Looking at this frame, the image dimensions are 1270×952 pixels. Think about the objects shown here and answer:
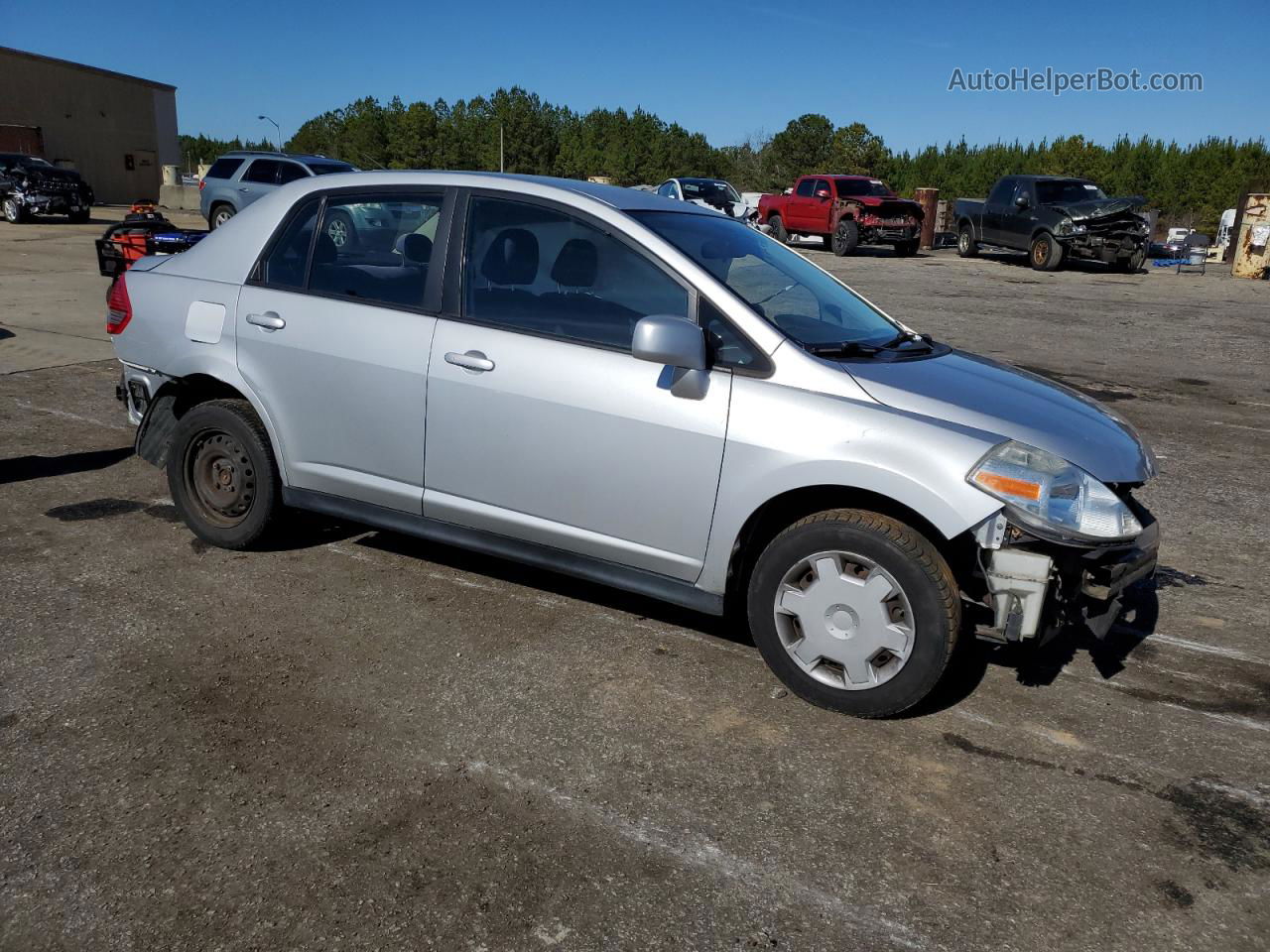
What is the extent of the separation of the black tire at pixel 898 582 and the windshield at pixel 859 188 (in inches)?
977

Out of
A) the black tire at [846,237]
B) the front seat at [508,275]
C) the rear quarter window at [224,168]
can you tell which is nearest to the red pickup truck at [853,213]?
the black tire at [846,237]

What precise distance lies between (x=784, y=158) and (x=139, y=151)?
56632mm

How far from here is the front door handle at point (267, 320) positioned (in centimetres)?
439

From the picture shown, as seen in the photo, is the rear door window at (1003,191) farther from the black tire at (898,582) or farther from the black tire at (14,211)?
the black tire at (14,211)

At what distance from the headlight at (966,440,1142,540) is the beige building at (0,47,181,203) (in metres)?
46.4

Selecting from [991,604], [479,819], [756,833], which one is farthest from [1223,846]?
[479,819]

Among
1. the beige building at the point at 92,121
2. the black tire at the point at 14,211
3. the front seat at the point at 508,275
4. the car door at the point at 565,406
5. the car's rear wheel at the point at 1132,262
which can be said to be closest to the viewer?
the car door at the point at 565,406

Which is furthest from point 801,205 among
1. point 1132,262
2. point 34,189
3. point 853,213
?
point 34,189

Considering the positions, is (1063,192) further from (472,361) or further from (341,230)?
(472,361)

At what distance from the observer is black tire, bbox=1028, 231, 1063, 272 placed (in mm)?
23000

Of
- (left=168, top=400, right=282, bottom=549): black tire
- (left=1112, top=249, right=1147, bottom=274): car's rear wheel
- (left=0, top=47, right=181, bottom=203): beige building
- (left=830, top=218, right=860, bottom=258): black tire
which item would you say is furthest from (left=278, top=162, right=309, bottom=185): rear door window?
(left=0, top=47, right=181, bottom=203): beige building

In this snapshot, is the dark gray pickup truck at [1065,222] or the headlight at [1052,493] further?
the dark gray pickup truck at [1065,222]

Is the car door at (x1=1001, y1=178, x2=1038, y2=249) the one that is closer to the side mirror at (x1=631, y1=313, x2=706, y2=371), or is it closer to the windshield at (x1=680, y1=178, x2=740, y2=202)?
the windshield at (x1=680, y1=178, x2=740, y2=202)

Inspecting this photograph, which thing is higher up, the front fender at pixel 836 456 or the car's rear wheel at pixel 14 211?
the front fender at pixel 836 456
